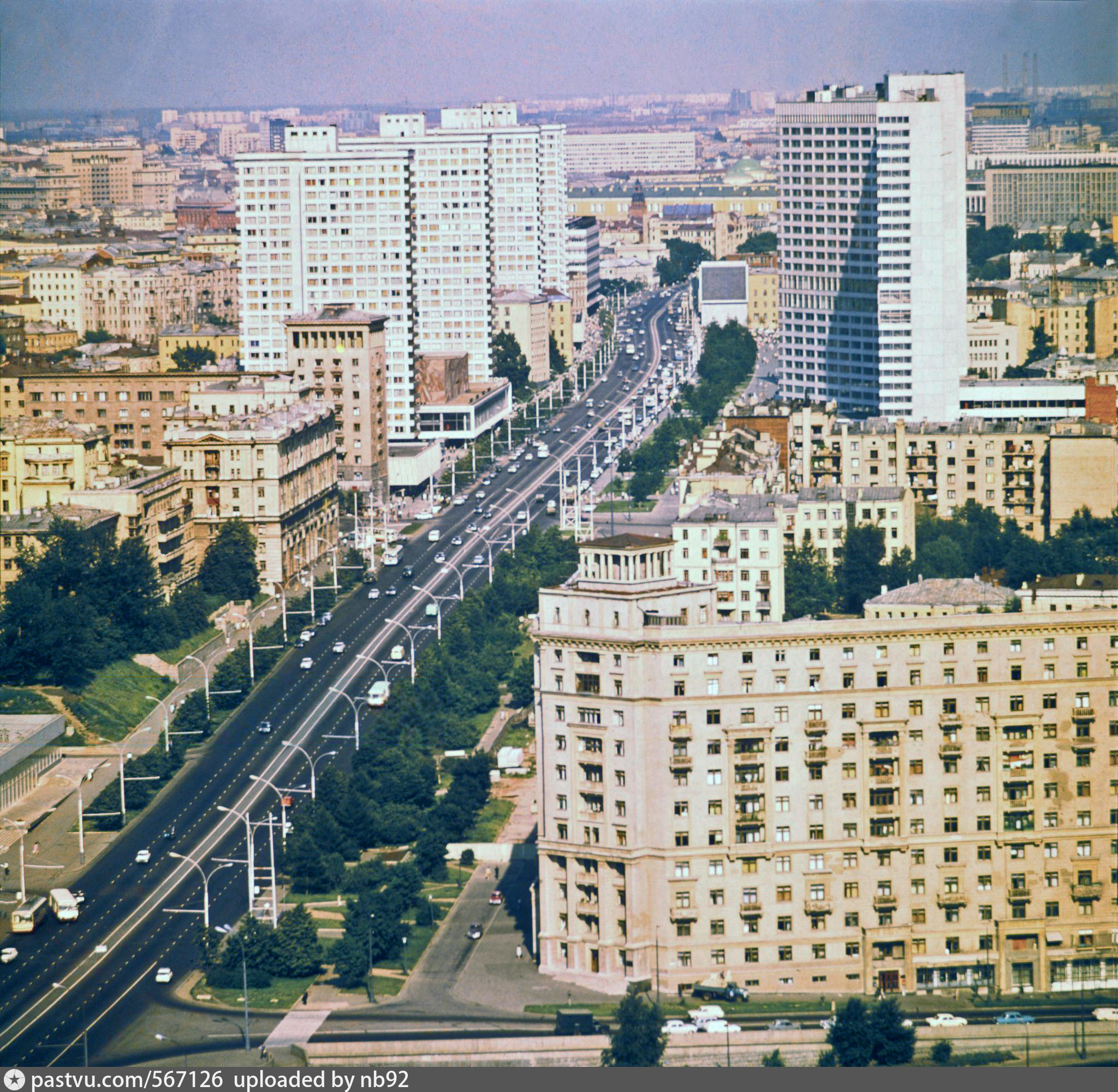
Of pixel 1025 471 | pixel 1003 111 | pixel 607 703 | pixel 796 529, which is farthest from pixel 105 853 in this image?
pixel 1003 111

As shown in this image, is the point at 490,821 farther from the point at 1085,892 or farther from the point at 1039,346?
the point at 1039,346

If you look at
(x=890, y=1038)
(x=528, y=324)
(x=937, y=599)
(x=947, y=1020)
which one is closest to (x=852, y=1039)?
(x=890, y=1038)

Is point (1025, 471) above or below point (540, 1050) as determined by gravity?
above

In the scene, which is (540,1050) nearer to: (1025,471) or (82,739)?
(82,739)

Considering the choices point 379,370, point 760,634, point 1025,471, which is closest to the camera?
point 760,634

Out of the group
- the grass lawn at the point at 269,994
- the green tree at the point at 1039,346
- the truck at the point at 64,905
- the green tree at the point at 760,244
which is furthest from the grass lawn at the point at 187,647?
the green tree at the point at 760,244

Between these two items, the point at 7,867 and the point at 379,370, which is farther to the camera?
the point at 379,370

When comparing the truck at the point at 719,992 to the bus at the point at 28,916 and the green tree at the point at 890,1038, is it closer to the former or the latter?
the green tree at the point at 890,1038
